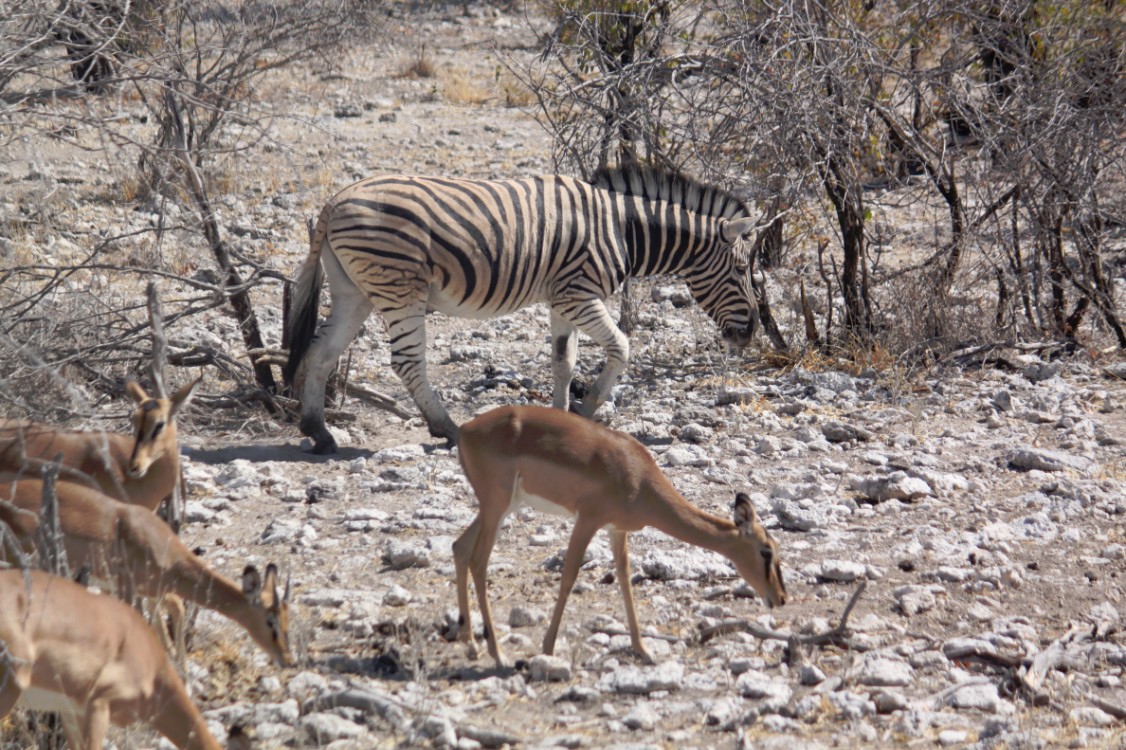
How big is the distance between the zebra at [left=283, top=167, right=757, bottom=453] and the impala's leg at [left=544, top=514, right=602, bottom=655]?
12.1 ft

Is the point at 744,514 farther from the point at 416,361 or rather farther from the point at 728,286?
the point at 728,286

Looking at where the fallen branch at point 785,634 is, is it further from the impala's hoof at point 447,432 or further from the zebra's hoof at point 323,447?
the zebra's hoof at point 323,447

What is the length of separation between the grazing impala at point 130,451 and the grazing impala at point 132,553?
585 mm

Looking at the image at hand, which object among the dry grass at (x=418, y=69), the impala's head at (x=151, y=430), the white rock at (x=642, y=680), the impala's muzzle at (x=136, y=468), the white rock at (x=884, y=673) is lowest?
the white rock at (x=642, y=680)

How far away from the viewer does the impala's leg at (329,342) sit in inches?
362

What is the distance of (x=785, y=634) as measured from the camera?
19.6 ft

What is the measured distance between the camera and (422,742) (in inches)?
194

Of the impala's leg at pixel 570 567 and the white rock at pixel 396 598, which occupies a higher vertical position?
the impala's leg at pixel 570 567

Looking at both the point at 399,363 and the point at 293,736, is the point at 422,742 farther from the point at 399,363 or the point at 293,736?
the point at 399,363

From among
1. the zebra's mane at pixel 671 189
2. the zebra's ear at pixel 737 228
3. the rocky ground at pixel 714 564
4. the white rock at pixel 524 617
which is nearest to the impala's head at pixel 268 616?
the rocky ground at pixel 714 564

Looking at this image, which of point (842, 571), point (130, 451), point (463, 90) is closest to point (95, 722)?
point (130, 451)

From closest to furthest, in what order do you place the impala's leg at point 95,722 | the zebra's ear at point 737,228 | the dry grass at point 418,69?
1. the impala's leg at point 95,722
2. the zebra's ear at point 737,228
3. the dry grass at point 418,69

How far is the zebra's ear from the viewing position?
1059 centimetres

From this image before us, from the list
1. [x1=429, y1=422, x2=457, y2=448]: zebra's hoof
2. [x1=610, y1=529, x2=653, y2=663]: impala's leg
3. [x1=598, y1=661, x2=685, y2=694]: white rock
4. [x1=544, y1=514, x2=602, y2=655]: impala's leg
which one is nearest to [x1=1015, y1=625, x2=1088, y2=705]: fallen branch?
[x1=598, y1=661, x2=685, y2=694]: white rock
